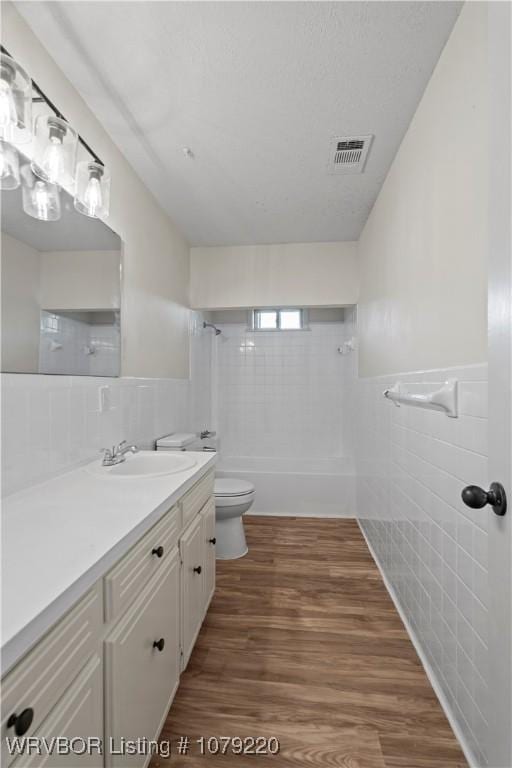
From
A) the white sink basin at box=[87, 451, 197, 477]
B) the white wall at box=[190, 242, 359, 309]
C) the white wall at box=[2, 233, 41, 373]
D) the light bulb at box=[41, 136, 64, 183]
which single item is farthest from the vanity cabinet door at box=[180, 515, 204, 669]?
the white wall at box=[190, 242, 359, 309]

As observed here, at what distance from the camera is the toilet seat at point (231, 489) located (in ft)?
8.29

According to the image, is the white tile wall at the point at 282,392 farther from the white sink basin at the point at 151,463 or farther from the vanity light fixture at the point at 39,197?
the vanity light fixture at the point at 39,197

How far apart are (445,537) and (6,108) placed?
1.97m

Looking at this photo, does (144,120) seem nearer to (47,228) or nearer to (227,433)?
(47,228)

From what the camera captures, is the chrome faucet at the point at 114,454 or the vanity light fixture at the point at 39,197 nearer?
the vanity light fixture at the point at 39,197

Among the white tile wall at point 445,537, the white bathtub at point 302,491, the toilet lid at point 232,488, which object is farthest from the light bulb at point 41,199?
the white bathtub at point 302,491

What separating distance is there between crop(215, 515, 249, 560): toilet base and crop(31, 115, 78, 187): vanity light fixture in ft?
7.09

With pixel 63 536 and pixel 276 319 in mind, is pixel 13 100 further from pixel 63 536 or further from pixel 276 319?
pixel 276 319

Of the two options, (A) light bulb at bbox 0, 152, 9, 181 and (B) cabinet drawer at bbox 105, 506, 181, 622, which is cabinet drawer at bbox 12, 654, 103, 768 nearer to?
(B) cabinet drawer at bbox 105, 506, 181, 622

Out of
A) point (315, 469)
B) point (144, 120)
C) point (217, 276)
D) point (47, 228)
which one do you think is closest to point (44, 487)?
point (47, 228)

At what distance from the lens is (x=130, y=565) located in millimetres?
975

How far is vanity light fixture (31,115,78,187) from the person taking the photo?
131 centimetres

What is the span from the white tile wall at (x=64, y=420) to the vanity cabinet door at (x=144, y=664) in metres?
0.56

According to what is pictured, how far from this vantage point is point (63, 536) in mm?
902
